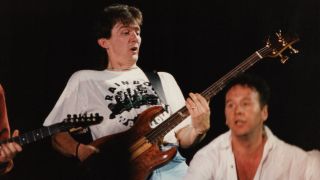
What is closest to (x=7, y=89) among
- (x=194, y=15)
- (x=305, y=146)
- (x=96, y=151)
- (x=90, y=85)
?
(x=90, y=85)

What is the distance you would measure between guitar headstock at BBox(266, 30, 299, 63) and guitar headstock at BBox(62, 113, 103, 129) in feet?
3.10

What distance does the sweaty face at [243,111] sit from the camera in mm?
2070

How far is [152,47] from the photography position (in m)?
2.64

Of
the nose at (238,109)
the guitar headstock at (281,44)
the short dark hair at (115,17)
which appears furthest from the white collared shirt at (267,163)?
the short dark hair at (115,17)

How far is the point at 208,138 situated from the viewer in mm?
2570

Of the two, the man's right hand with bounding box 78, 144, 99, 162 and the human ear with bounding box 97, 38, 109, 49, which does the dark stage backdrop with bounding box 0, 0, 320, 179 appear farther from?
the man's right hand with bounding box 78, 144, 99, 162

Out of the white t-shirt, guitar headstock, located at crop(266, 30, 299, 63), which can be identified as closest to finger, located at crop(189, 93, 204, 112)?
the white t-shirt

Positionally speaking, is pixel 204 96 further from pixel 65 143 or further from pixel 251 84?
pixel 65 143

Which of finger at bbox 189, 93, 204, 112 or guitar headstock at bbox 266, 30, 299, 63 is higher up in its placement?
guitar headstock at bbox 266, 30, 299, 63

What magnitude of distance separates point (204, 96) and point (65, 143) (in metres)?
0.77

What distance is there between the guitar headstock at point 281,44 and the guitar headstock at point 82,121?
3.10 feet

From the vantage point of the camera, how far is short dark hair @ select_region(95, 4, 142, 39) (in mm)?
2471

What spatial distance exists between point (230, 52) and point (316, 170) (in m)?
0.92

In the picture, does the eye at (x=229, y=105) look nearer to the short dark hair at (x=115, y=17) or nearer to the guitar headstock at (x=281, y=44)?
the guitar headstock at (x=281, y=44)
